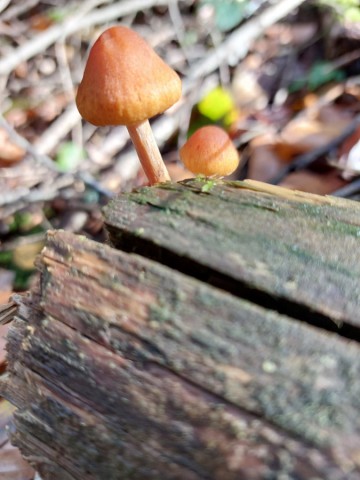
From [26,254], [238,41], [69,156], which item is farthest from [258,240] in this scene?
[238,41]

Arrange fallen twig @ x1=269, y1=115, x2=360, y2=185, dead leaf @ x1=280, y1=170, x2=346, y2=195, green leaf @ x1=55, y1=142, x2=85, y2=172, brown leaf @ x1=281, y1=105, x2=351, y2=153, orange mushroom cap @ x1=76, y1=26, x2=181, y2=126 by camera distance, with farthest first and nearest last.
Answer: green leaf @ x1=55, y1=142, x2=85, y2=172 → brown leaf @ x1=281, y1=105, x2=351, y2=153 → fallen twig @ x1=269, y1=115, x2=360, y2=185 → dead leaf @ x1=280, y1=170, x2=346, y2=195 → orange mushroom cap @ x1=76, y1=26, x2=181, y2=126

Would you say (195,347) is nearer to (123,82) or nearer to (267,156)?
(123,82)

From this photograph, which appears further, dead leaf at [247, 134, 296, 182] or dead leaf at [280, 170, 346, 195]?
dead leaf at [247, 134, 296, 182]

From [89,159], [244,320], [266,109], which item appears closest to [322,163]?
[266,109]

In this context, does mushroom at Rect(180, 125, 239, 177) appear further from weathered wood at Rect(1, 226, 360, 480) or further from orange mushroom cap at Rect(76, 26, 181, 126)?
weathered wood at Rect(1, 226, 360, 480)

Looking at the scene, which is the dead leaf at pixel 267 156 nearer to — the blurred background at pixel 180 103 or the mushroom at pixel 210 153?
the blurred background at pixel 180 103

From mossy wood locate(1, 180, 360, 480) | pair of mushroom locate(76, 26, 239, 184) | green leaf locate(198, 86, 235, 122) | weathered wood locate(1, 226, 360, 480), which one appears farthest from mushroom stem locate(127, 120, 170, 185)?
green leaf locate(198, 86, 235, 122)

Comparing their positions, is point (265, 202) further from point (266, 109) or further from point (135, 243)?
point (266, 109)
